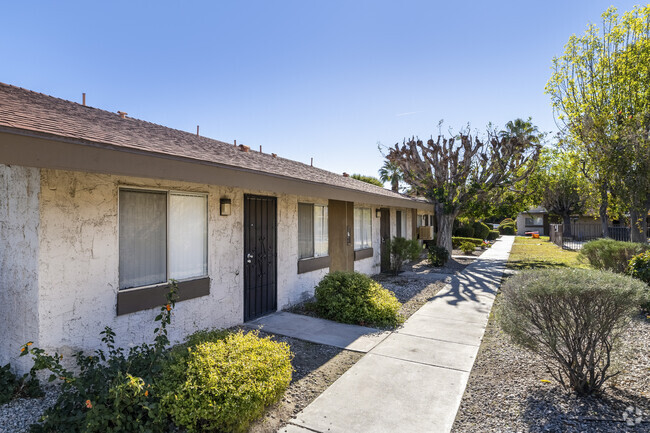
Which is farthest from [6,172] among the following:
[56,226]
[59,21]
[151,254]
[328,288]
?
[59,21]

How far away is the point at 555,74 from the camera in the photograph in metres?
14.4

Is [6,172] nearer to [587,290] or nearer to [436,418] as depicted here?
[436,418]

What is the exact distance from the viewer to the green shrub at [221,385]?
9.66 ft

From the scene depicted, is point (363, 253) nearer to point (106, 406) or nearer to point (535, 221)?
point (106, 406)

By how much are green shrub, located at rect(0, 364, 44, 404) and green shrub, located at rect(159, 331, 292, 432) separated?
5.60 ft

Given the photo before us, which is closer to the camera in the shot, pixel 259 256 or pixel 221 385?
pixel 221 385

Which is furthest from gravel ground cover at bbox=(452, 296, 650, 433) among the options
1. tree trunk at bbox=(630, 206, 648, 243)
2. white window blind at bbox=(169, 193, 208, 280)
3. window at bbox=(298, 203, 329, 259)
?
tree trunk at bbox=(630, 206, 648, 243)

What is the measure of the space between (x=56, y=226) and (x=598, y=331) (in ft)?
19.5

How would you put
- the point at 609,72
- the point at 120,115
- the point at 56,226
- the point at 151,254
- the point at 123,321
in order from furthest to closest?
the point at 609,72 → the point at 120,115 → the point at 151,254 → the point at 123,321 → the point at 56,226

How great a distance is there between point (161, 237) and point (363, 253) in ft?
24.8

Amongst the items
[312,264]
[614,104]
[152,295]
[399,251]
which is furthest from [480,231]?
[152,295]

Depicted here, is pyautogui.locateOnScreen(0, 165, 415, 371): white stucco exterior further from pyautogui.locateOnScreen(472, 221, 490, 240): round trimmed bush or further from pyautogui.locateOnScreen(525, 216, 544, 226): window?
pyautogui.locateOnScreen(525, 216, 544, 226): window

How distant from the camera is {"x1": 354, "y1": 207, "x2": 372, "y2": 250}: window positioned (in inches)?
451

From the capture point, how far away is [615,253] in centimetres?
973
